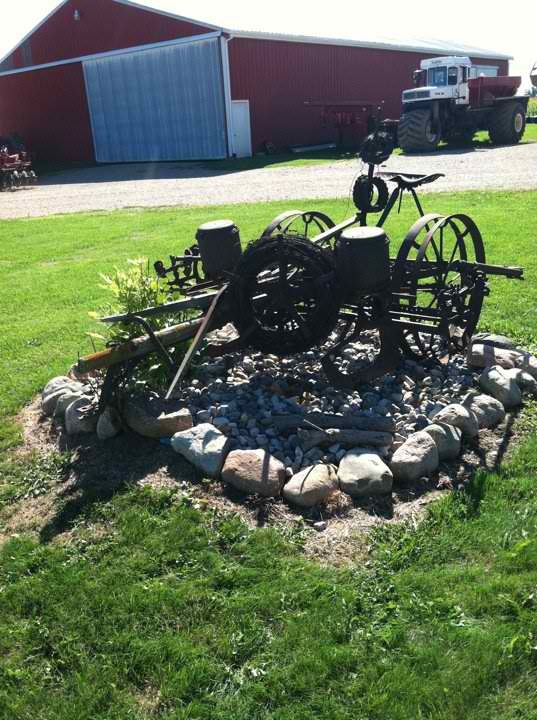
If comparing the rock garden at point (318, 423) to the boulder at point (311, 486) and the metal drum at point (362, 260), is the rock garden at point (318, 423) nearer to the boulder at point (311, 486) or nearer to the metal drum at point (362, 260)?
the boulder at point (311, 486)

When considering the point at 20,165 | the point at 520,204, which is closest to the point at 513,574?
the point at 520,204

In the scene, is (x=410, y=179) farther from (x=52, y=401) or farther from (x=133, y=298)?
(x=52, y=401)

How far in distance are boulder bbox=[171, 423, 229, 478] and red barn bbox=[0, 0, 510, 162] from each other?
75.0 ft

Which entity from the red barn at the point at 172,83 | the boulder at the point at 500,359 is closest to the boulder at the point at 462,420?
the boulder at the point at 500,359

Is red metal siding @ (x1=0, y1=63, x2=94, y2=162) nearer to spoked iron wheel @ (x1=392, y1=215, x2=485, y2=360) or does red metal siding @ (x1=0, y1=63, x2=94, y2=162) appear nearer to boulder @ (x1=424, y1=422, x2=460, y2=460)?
spoked iron wheel @ (x1=392, y1=215, x2=485, y2=360)

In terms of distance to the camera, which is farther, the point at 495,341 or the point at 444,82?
the point at 444,82

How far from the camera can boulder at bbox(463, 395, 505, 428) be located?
441cm

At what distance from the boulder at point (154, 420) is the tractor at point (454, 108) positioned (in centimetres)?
1950

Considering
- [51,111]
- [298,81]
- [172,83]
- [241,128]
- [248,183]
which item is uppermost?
[172,83]

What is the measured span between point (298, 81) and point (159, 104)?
5521mm

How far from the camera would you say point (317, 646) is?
2744 mm

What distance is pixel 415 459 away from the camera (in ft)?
12.8

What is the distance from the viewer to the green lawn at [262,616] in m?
2.55

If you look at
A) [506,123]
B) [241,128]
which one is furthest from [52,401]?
[506,123]
